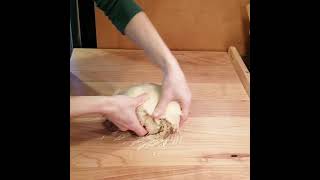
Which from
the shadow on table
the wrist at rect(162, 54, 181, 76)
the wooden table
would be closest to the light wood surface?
the wooden table

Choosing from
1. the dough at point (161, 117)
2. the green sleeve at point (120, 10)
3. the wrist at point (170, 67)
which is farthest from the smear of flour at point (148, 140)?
the green sleeve at point (120, 10)

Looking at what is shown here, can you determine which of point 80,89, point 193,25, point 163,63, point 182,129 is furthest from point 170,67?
point 193,25

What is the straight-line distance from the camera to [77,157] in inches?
28.6

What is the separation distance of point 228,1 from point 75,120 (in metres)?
0.60

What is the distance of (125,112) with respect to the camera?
29.0 inches

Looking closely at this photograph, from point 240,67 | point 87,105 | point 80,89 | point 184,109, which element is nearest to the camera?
point 87,105

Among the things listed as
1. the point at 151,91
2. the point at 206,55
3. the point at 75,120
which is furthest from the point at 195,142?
the point at 206,55

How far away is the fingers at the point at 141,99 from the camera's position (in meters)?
0.76

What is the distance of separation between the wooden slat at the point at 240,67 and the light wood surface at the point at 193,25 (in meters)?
0.05

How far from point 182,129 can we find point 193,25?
449mm

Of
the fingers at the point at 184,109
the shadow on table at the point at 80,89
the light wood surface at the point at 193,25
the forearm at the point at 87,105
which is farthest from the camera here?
the light wood surface at the point at 193,25

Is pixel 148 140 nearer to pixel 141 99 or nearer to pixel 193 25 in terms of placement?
pixel 141 99

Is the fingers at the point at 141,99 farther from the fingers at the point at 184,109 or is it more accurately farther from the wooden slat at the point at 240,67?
the wooden slat at the point at 240,67

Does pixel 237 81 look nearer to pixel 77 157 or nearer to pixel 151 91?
pixel 151 91
